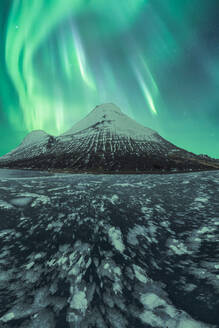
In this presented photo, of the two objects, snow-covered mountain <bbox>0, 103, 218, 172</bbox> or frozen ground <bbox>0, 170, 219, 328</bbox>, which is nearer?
frozen ground <bbox>0, 170, 219, 328</bbox>

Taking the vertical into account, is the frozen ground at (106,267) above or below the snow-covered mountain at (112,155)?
below

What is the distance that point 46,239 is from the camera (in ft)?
11.8

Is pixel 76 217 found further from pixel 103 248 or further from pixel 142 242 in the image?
pixel 142 242

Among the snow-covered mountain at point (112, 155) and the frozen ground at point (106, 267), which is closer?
the frozen ground at point (106, 267)

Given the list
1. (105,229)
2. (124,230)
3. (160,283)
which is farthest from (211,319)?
(105,229)

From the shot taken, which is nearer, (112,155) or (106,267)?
(106,267)

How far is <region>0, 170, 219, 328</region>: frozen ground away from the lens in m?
1.97

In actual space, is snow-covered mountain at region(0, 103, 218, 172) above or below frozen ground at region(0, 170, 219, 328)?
above

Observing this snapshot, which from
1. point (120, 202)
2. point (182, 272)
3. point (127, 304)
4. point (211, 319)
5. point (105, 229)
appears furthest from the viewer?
point (120, 202)

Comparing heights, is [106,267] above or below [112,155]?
below

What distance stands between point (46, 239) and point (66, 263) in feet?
3.53

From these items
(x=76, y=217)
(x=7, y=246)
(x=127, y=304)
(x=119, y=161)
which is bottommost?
(x=127, y=304)

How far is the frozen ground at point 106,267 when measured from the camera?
1.97 m

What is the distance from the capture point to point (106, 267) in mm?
2789
